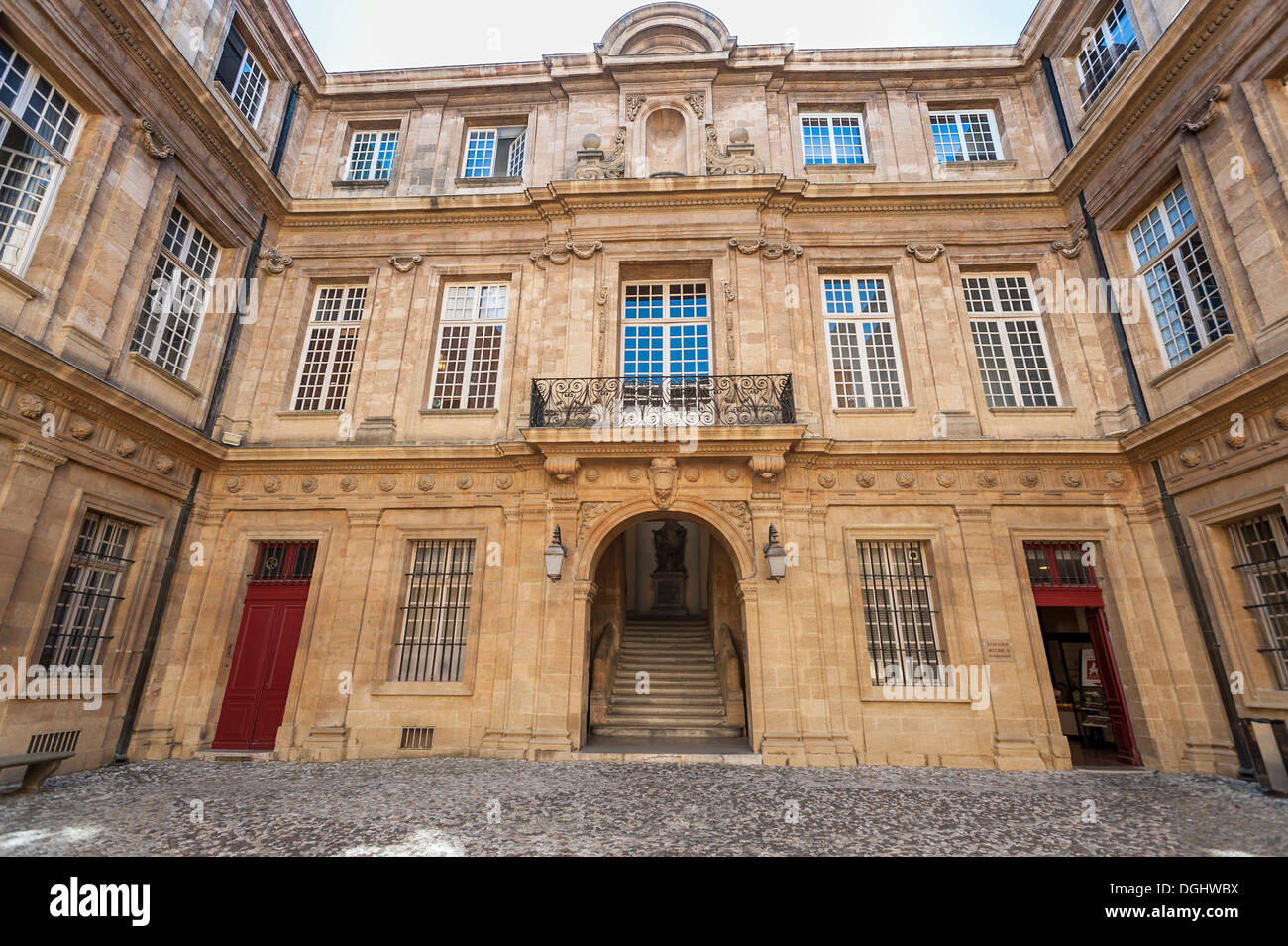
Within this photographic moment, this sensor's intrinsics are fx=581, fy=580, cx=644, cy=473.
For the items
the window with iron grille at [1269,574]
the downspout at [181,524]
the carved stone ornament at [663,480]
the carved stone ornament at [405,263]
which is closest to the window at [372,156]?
the downspout at [181,524]

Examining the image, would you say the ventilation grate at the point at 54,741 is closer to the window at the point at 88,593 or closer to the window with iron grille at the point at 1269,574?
the window at the point at 88,593

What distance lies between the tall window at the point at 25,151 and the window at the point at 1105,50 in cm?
1644

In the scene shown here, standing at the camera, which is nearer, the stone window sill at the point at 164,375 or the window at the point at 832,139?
the stone window sill at the point at 164,375

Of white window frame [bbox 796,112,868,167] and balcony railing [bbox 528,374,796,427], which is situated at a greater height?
white window frame [bbox 796,112,868,167]

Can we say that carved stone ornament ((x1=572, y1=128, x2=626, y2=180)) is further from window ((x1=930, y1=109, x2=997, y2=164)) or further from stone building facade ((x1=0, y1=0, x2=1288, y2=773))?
window ((x1=930, y1=109, x2=997, y2=164))

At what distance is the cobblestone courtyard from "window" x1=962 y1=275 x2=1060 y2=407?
601cm

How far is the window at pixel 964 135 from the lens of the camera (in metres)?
12.0

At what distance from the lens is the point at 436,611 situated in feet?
31.5

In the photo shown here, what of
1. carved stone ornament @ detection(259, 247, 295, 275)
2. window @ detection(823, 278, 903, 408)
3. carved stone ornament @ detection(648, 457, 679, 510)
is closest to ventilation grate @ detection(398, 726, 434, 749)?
carved stone ornament @ detection(648, 457, 679, 510)

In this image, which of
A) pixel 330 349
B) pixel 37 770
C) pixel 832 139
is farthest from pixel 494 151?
pixel 37 770

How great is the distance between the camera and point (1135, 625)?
8781 millimetres

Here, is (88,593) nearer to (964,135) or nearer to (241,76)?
(241,76)

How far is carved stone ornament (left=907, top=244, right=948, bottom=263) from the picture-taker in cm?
1080

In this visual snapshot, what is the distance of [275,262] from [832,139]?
11.6 meters
